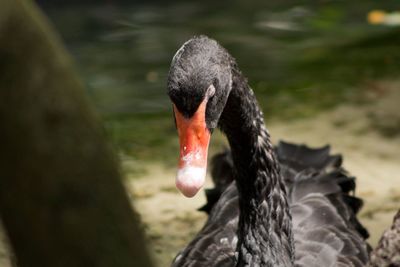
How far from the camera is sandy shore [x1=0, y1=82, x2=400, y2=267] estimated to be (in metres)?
4.18

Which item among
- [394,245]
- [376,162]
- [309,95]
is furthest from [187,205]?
[394,245]

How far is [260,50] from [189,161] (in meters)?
4.23

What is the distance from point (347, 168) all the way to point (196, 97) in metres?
2.36

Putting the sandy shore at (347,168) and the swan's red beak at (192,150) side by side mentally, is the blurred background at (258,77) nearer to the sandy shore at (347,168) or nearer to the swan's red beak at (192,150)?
the sandy shore at (347,168)

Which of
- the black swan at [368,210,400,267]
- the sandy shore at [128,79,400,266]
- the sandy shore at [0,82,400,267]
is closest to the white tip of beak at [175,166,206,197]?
the black swan at [368,210,400,267]

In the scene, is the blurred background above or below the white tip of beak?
below

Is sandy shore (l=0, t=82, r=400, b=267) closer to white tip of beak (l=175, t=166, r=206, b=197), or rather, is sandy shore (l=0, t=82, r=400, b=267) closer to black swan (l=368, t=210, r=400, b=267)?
white tip of beak (l=175, t=166, r=206, b=197)

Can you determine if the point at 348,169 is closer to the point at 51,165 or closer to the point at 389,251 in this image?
the point at 389,251

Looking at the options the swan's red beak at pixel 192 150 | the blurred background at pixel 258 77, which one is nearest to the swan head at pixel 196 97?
the swan's red beak at pixel 192 150

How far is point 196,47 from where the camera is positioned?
2.61 meters

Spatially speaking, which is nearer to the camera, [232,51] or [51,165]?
[51,165]

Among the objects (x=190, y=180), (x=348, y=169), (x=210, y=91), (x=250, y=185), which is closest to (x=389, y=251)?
(x=190, y=180)

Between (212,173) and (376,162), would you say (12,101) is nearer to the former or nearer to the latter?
(212,173)

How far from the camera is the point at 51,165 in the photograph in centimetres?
113
